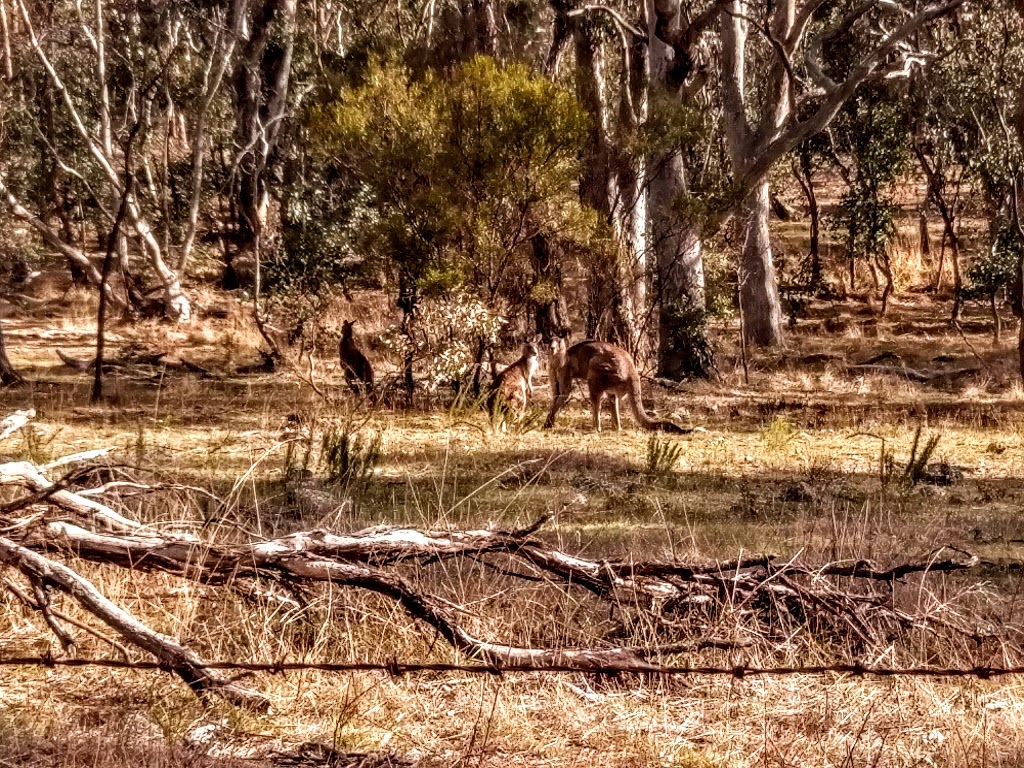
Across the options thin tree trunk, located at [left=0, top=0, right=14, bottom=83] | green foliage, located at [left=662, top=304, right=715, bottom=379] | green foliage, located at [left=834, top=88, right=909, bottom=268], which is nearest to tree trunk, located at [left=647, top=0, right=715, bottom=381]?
green foliage, located at [left=662, top=304, right=715, bottom=379]

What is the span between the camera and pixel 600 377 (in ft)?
38.7

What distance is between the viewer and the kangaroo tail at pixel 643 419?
11805 mm

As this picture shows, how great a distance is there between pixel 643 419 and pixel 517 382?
4.00 feet

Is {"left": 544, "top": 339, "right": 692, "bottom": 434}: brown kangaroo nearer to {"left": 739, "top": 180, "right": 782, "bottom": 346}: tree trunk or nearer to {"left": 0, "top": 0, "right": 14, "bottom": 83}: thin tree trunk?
{"left": 739, "top": 180, "right": 782, "bottom": 346}: tree trunk

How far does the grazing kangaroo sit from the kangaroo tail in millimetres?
1025

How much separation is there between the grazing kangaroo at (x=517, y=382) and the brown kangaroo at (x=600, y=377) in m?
0.23

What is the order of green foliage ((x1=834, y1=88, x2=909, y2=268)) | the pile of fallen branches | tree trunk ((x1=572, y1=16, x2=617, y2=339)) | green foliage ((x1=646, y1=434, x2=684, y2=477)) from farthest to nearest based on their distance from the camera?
green foliage ((x1=834, y1=88, x2=909, y2=268)) → tree trunk ((x1=572, y1=16, x2=617, y2=339)) → green foliage ((x1=646, y1=434, x2=684, y2=477)) → the pile of fallen branches

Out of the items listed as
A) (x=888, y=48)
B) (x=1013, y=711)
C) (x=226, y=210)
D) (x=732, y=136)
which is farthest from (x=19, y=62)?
(x=1013, y=711)

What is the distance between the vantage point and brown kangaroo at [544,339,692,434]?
1174cm

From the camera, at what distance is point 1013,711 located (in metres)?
4.46

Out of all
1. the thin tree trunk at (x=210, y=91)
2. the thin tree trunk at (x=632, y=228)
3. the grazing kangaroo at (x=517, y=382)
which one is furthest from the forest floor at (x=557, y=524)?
the thin tree trunk at (x=210, y=91)

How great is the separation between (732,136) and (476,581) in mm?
11515

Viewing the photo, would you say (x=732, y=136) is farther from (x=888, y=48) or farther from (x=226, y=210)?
(x=226, y=210)

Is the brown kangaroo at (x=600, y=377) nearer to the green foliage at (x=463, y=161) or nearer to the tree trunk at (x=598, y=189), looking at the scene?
the green foliage at (x=463, y=161)
